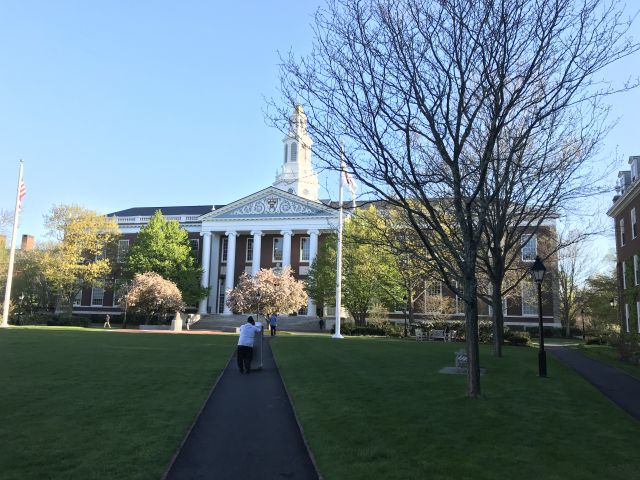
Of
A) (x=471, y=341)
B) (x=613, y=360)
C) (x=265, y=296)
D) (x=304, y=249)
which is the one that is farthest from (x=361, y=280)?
(x=471, y=341)

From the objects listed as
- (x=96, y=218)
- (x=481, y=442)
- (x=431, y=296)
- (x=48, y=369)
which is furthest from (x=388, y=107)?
(x=96, y=218)

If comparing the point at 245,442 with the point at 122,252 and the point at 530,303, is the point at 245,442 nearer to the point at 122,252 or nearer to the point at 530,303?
the point at 530,303

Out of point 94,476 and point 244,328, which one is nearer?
point 94,476

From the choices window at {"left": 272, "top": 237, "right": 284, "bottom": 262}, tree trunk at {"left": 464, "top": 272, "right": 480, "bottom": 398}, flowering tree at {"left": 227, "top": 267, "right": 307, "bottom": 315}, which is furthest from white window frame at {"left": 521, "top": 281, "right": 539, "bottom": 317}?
tree trunk at {"left": 464, "top": 272, "right": 480, "bottom": 398}

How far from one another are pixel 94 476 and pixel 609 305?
5077 centimetres

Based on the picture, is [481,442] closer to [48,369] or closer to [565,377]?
[565,377]

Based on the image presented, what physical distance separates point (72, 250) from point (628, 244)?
49.5 meters

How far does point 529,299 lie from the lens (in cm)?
5225

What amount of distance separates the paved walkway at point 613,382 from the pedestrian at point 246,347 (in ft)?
30.6

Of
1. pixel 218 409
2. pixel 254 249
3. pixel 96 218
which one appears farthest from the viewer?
pixel 254 249

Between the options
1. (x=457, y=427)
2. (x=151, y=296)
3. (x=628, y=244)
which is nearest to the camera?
(x=457, y=427)

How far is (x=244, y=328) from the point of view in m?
15.6

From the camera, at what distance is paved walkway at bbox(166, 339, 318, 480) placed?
6441 millimetres

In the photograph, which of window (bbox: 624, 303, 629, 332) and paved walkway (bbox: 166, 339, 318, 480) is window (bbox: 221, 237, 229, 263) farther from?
paved walkway (bbox: 166, 339, 318, 480)
